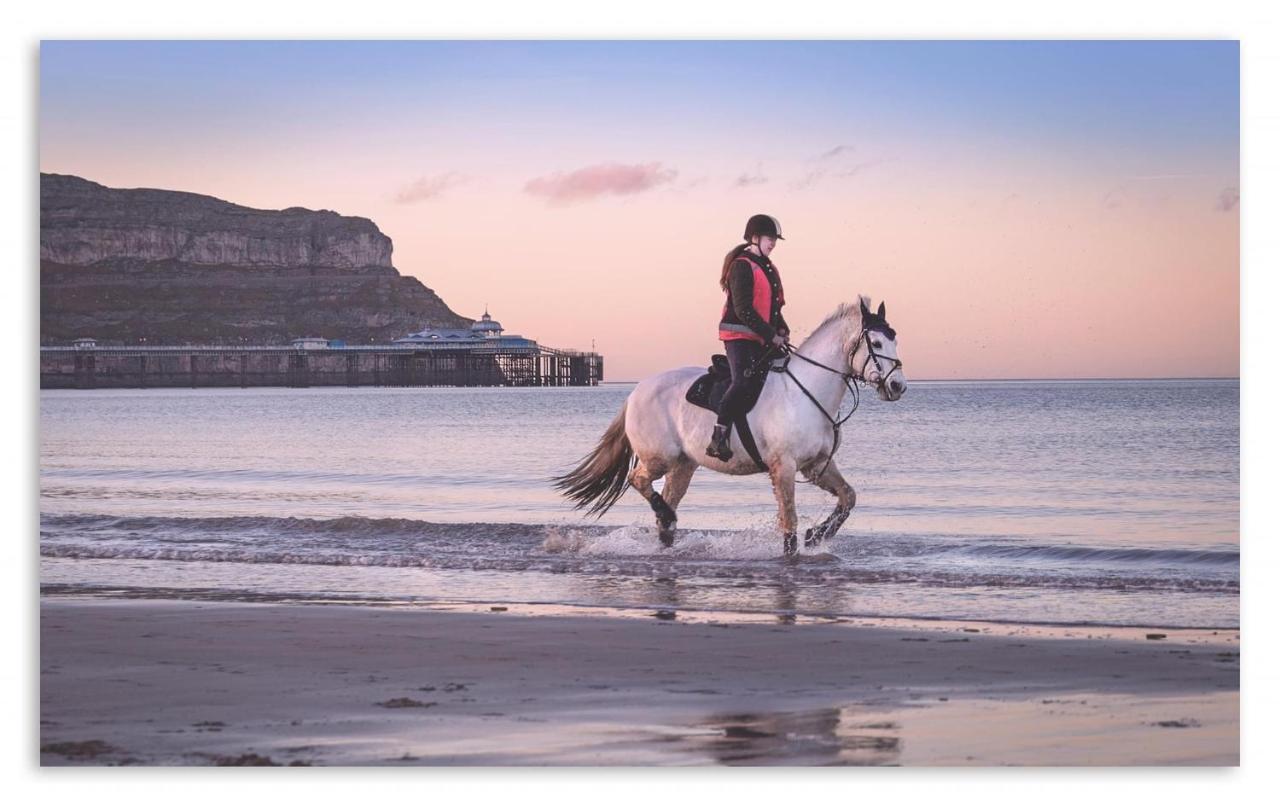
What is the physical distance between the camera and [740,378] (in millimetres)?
10586

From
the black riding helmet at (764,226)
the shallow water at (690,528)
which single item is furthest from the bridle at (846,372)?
the shallow water at (690,528)

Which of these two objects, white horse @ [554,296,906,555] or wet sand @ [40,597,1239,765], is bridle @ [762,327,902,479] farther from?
wet sand @ [40,597,1239,765]

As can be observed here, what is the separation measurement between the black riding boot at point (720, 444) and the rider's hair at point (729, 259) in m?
1.01

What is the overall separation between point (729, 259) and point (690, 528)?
4.62 m

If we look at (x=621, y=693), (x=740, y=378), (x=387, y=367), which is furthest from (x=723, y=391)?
(x=387, y=367)

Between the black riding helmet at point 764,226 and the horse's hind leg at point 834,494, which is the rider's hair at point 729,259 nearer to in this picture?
the black riding helmet at point 764,226

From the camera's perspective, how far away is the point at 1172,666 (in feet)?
24.1

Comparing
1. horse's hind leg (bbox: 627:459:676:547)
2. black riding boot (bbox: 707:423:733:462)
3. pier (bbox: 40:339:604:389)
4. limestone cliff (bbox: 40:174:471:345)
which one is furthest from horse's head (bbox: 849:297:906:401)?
pier (bbox: 40:339:604:389)

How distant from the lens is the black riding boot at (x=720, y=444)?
10.7 m

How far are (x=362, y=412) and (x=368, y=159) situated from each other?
133 ft

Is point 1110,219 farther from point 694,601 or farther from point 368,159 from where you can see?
point 368,159

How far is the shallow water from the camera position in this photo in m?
9.84

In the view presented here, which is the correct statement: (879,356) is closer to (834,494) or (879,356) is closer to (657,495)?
(834,494)

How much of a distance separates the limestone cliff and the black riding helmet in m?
4.15
